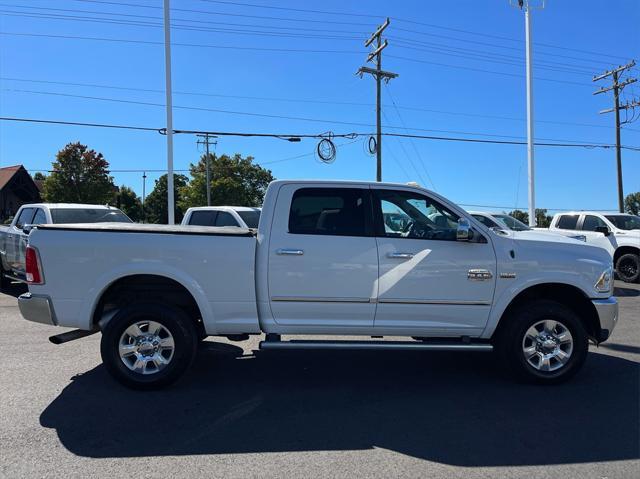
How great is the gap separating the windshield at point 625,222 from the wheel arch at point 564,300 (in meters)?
10.0

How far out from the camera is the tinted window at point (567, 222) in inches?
559

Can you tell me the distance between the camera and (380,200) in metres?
5.09

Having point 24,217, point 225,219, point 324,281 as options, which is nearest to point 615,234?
point 225,219

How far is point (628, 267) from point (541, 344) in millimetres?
10271

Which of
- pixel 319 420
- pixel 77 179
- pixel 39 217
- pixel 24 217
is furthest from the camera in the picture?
pixel 77 179

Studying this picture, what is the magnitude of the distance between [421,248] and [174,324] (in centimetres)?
250

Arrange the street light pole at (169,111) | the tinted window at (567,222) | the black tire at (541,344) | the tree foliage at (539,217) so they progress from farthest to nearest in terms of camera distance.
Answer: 1. the tree foliage at (539,217)
2. the street light pole at (169,111)
3. the tinted window at (567,222)
4. the black tire at (541,344)

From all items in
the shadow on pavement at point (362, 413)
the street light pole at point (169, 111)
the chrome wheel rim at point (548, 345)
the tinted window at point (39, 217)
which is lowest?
the shadow on pavement at point (362, 413)

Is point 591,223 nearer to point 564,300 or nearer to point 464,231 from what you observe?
point 564,300

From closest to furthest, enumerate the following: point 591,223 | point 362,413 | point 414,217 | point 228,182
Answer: point 362,413 < point 414,217 < point 591,223 < point 228,182

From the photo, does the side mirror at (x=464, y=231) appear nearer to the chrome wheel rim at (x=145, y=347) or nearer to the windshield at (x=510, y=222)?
the chrome wheel rim at (x=145, y=347)

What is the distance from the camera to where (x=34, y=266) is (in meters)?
4.75

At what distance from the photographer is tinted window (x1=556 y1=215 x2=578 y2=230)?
46.6 ft

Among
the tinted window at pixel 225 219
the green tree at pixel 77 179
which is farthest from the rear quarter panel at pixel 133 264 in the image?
the green tree at pixel 77 179
